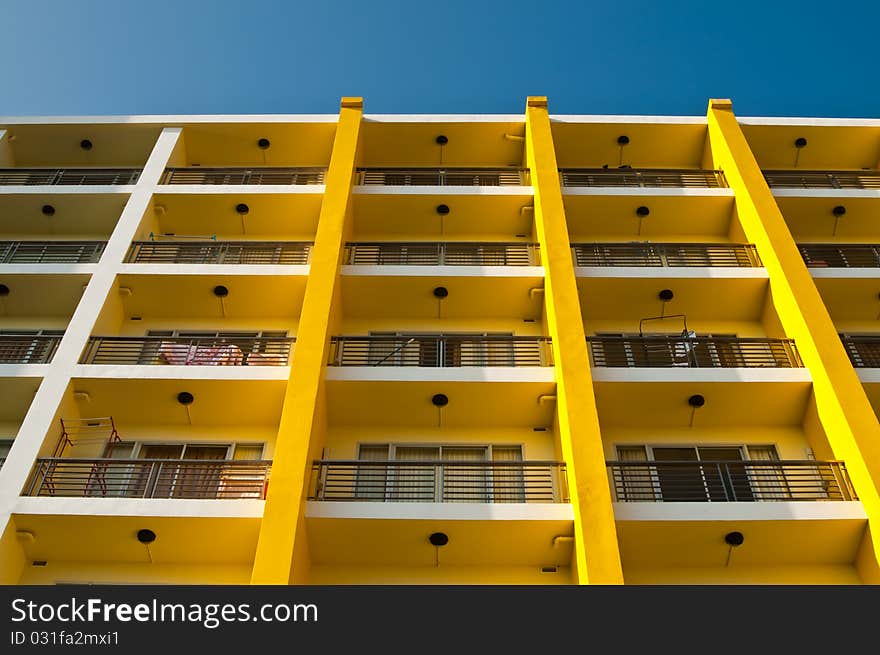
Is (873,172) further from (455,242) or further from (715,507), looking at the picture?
(715,507)

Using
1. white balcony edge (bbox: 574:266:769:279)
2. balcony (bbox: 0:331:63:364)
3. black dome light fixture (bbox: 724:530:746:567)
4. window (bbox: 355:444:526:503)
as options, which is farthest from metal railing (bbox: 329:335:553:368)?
balcony (bbox: 0:331:63:364)

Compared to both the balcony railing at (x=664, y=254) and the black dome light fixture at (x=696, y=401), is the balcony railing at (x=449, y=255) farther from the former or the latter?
the black dome light fixture at (x=696, y=401)

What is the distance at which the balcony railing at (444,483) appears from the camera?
16.2 m

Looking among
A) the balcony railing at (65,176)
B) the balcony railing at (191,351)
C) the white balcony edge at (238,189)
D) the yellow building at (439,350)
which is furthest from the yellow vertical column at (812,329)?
the balcony railing at (65,176)

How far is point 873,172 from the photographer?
25359mm

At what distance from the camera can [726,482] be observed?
17125 mm

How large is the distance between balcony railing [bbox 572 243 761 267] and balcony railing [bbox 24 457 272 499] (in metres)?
10.1

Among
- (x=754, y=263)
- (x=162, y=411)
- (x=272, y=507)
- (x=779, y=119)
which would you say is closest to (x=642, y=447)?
(x=754, y=263)

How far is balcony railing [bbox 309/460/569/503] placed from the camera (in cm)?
1622

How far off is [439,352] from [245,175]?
9.19 meters

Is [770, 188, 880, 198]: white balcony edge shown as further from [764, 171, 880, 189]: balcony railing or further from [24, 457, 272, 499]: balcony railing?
[24, 457, 272, 499]: balcony railing

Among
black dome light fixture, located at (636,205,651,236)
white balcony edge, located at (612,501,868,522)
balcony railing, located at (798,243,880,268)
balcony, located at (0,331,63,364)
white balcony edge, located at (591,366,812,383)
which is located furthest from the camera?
black dome light fixture, located at (636,205,651,236)
